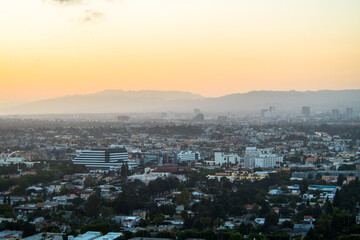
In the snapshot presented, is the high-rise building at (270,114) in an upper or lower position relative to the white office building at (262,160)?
upper

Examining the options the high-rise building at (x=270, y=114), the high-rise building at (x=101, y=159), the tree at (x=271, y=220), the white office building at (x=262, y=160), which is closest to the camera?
the tree at (x=271, y=220)

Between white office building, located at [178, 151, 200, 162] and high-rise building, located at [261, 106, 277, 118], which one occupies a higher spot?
high-rise building, located at [261, 106, 277, 118]

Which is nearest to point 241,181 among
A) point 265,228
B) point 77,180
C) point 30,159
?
point 77,180

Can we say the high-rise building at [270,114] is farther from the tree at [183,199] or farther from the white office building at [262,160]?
the tree at [183,199]

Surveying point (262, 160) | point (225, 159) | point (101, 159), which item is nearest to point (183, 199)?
point (262, 160)

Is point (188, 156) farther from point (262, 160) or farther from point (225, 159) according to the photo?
point (262, 160)

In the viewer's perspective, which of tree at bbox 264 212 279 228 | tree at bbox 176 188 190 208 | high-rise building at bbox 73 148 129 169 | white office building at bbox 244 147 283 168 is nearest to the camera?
tree at bbox 264 212 279 228

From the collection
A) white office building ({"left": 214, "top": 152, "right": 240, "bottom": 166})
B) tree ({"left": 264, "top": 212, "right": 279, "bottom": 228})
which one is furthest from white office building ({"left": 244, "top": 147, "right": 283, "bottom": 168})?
tree ({"left": 264, "top": 212, "right": 279, "bottom": 228})

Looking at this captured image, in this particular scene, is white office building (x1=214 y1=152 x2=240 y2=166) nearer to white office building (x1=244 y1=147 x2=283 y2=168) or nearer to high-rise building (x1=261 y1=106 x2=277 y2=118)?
white office building (x1=244 y1=147 x2=283 y2=168)

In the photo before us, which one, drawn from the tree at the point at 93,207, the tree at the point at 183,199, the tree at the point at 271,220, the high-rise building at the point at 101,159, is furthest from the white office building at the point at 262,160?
the tree at the point at 271,220
